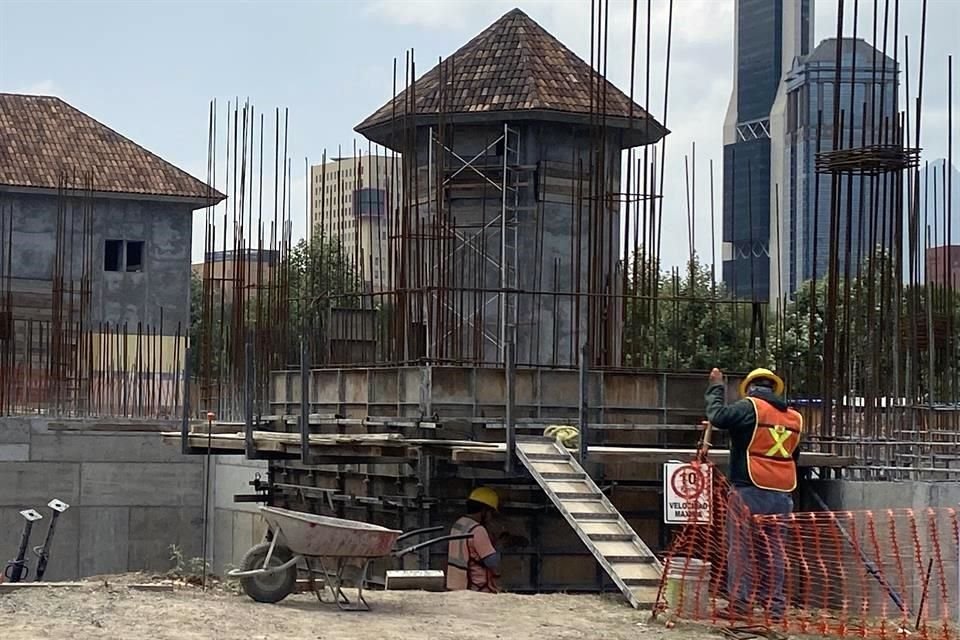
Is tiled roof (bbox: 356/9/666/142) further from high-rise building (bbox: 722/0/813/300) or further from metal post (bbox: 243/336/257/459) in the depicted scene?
high-rise building (bbox: 722/0/813/300)

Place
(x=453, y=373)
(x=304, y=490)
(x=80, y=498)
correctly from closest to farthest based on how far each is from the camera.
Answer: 1. (x=453, y=373)
2. (x=304, y=490)
3. (x=80, y=498)

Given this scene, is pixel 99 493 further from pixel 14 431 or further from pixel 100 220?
pixel 100 220

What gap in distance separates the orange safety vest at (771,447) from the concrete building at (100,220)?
980 inches

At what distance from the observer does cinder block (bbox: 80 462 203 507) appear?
21594 mm

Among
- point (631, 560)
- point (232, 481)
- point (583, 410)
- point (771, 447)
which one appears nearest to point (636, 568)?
point (631, 560)

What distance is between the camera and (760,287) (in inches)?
2333

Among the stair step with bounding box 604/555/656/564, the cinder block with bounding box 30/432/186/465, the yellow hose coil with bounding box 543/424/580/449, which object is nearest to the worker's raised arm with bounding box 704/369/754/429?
the stair step with bounding box 604/555/656/564

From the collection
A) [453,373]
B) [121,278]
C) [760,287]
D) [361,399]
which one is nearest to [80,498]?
[361,399]

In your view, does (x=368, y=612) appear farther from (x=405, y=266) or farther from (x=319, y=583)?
(x=405, y=266)

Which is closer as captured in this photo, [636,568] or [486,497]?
[636,568]

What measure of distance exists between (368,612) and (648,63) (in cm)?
894

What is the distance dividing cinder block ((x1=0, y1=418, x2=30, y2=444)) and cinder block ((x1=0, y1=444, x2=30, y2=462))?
56 millimetres

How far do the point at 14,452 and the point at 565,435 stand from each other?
10284mm

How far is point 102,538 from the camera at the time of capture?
21.6 metres
